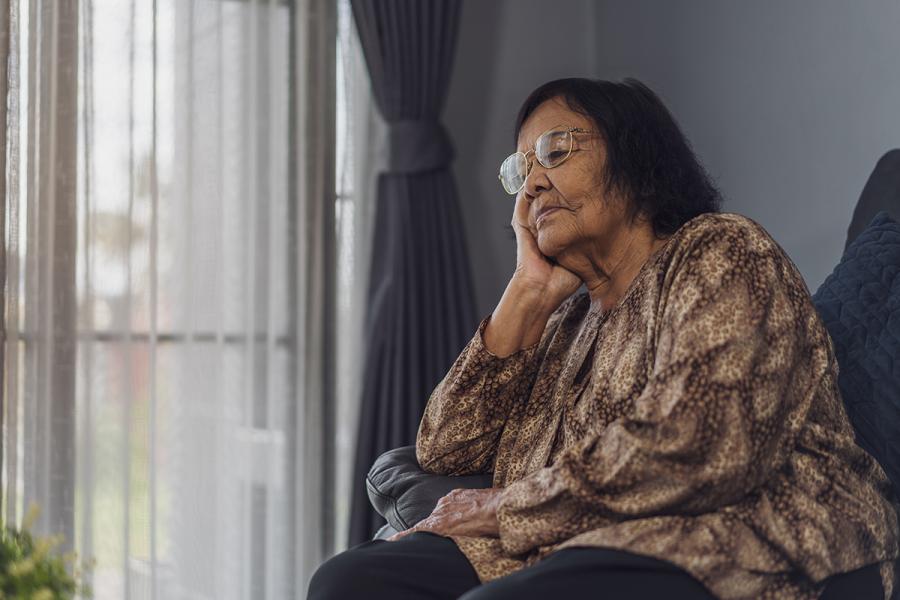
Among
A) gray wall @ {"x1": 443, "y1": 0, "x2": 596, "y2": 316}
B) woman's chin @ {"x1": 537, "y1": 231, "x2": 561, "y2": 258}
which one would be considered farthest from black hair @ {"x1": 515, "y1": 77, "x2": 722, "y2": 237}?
gray wall @ {"x1": 443, "y1": 0, "x2": 596, "y2": 316}

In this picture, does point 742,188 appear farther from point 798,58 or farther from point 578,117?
point 578,117

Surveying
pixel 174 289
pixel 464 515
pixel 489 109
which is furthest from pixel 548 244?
pixel 489 109

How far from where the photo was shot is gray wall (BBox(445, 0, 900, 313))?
7.38 feet

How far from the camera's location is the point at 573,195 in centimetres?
169

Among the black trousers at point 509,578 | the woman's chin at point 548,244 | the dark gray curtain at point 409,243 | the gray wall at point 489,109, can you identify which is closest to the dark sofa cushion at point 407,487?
the black trousers at point 509,578

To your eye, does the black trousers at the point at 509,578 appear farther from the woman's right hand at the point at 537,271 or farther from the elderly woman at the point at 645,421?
the woman's right hand at the point at 537,271

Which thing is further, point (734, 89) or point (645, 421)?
point (734, 89)

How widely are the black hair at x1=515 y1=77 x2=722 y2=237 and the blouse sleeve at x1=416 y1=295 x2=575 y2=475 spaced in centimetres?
31

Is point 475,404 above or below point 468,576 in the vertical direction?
above

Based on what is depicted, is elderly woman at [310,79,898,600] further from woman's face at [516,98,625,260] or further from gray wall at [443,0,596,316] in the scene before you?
gray wall at [443,0,596,316]

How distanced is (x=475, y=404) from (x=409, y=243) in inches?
44.1

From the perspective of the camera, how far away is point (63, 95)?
246 centimetres

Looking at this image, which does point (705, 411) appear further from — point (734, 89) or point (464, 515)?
point (734, 89)

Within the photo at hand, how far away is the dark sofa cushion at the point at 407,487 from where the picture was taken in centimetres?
172
